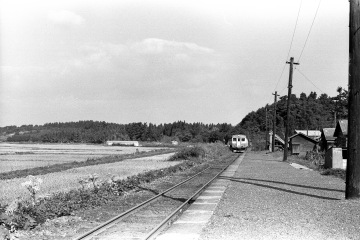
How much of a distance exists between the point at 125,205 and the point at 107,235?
4.52m

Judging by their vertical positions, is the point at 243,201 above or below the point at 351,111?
below

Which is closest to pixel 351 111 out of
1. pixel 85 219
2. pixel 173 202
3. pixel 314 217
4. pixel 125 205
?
pixel 314 217

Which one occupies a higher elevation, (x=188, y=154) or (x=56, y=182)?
(x=188, y=154)

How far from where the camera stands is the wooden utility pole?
1263cm

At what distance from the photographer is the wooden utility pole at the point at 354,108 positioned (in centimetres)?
1263

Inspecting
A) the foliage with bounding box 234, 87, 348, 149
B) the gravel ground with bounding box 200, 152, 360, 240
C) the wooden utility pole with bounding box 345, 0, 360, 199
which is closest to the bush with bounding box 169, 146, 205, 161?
the gravel ground with bounding box 200, 152, 360, 240

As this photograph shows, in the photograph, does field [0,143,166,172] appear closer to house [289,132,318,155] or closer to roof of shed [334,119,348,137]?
roof of shed [334,119,348,137]

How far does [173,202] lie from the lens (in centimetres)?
1345

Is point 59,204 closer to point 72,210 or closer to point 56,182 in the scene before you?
point 72,210

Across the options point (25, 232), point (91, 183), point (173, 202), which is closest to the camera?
point (25, 232)

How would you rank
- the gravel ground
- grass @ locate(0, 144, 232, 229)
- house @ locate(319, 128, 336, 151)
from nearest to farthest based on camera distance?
the gravel ground → grass @ locate(0, 144, 232, 229) → house @ locate(319, 128, 336, 151)

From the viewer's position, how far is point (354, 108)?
12.7 meters

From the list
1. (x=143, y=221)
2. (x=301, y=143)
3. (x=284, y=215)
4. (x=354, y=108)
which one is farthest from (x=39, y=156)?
(x=284, y=215)

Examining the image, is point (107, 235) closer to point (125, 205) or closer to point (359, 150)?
point (125, 205)
